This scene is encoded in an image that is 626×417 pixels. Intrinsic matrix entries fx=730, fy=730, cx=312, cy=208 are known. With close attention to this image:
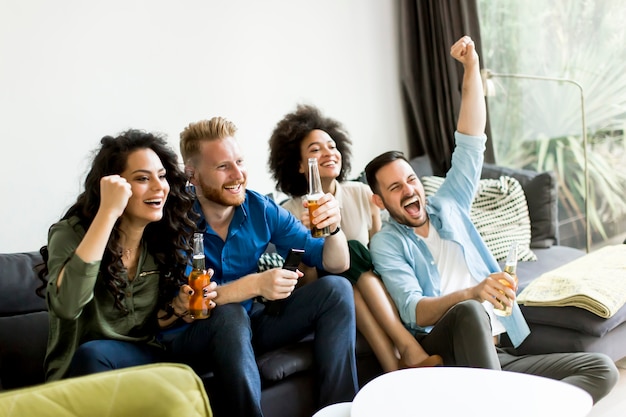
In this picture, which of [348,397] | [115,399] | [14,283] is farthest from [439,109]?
[115,399]

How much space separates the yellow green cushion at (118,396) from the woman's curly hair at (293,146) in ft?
5.42

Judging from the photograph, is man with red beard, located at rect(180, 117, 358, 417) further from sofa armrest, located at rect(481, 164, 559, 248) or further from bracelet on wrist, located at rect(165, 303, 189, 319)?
sofa armrest, located at rect(481, 164, 559, 248)

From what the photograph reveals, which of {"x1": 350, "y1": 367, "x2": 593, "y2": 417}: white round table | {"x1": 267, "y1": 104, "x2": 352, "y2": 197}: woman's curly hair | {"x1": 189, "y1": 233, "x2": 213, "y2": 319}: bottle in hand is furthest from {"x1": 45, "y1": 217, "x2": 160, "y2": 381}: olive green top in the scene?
{"x1": 267, "y1": 104, "x2": 352, "y2": 197}: woman's curly hair

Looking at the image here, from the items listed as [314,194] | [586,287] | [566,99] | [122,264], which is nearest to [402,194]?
[314,194]

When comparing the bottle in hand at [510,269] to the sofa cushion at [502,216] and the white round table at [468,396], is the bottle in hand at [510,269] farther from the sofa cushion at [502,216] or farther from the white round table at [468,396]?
the sofa cushion at [502,216]

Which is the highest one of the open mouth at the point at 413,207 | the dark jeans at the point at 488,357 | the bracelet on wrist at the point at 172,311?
the open mouth at the point at 413,207

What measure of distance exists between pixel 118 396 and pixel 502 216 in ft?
7.93

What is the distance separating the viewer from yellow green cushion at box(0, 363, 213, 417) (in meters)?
1.57

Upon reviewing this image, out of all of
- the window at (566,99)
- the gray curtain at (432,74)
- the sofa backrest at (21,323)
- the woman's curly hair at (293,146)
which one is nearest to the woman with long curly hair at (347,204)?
the woman's curly hair at (293,146)

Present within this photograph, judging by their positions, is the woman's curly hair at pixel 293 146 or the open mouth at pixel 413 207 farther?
the woman's curly hair at pixel 293 146

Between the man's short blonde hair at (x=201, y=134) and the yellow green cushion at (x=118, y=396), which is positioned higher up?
the man's short blonde hair at (x=201, y=134)

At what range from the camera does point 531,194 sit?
3.76 metres

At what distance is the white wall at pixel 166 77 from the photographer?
2980mm

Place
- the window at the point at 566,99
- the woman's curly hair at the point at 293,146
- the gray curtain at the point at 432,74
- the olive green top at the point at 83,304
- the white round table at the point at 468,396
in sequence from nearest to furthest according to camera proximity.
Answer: the white round table at the point at 468,396
the olive green top at the point at 83,304
the woman's curly hair at the point at 293,146
the window at the point at 566,99
the gray curtain at the point at 432,74
